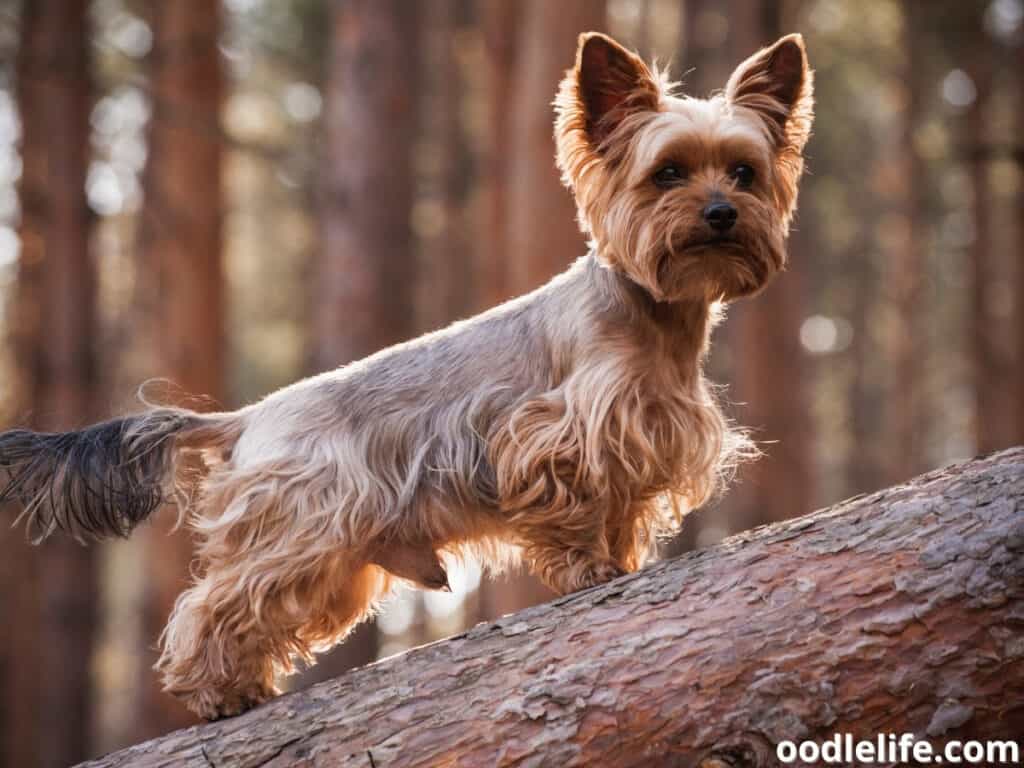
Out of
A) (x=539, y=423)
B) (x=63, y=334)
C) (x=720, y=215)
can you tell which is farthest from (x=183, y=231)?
(x=720, y=215)

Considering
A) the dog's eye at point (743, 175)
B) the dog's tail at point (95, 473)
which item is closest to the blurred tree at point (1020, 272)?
the dog's eye at point (743, 175)

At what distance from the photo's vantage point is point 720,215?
5.07 metres

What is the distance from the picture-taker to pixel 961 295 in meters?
33.0

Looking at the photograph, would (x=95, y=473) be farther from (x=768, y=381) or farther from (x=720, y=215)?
(x=768, y=381)

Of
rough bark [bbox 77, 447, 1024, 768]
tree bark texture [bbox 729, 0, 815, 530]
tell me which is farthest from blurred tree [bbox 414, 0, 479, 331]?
rough bark [bbox 77, 447, 1024, 768]

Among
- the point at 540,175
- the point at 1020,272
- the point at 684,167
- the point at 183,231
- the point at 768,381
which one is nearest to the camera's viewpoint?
the point at 684,167

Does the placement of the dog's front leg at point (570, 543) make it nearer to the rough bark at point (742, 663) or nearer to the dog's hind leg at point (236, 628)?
the rough bark at point (742, 663)

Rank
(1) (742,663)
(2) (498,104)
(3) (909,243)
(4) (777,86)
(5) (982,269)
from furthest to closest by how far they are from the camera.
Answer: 1. (3) (909,243)
2. (5) (982,269)
3. (2) (498,104)
4. (4) (777,86)
5. (1) (742,663)

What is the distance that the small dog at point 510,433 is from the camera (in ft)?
17.0

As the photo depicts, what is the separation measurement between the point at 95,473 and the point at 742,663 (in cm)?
310

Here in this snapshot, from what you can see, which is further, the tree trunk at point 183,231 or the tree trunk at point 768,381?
the tree trunk at point 768,381

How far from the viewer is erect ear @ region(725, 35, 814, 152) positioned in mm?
5492

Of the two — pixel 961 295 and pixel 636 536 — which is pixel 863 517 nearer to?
pixel 636 536

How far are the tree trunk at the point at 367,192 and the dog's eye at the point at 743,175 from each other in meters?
6.05
